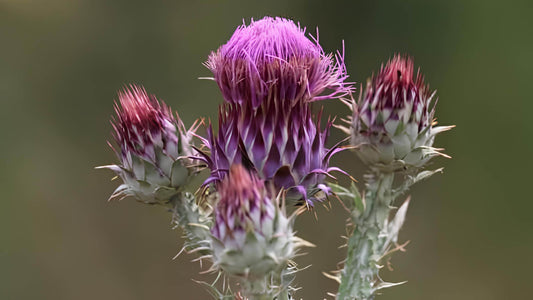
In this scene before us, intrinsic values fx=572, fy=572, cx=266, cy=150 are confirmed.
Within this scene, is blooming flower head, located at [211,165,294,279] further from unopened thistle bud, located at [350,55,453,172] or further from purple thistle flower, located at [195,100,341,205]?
unopened thistle bud, located at [350,55,453,172]

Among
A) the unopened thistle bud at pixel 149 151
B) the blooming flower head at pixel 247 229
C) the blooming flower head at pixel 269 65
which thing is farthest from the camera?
the unopened thistle bud at pixel 149 151

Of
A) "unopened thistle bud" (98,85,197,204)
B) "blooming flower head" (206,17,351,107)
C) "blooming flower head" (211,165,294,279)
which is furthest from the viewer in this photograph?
"unopened thistle bud" (98,85,197,204)

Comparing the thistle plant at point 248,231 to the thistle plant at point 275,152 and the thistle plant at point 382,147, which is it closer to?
the thistle plant at point 275,152

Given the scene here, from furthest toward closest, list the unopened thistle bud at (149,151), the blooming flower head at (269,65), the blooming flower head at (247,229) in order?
the unopened thistle bud at (149,151), the blooming flower head at (269,65), the blooming flower head at (247,229)

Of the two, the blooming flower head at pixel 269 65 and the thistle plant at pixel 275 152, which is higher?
the blooming flower head at pixel 269 65

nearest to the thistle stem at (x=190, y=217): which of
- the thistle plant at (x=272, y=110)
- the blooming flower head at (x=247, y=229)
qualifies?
the thistle plant at (x=272, y=110)

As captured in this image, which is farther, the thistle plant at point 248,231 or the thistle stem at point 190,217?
the thistle stem at point 190,217

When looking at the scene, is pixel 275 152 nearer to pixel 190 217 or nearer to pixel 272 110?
pixel 272 110

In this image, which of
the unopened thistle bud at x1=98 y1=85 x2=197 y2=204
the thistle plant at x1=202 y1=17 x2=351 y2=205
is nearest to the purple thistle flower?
the thistle plant at x1=202 y1=17 x2=351 y2=205

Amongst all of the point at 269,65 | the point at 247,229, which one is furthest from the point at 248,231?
the point at 269,65
